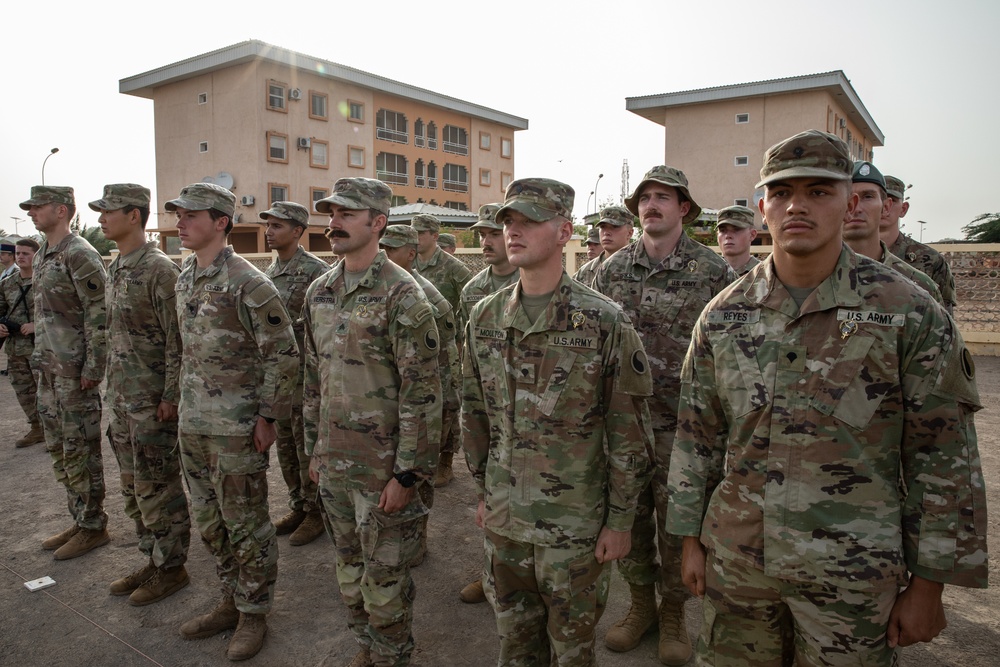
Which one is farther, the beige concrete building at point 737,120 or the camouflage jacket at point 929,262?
the beige concrete building at point 737,120

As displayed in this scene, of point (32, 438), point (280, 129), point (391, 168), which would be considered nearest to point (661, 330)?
point (32, 438)

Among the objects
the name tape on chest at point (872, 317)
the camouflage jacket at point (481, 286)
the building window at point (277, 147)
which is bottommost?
the name tape on chest at point (872, 317)

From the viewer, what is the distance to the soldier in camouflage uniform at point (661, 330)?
138 inches

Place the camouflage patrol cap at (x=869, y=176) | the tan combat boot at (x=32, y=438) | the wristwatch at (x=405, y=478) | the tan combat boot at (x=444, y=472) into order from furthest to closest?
1. the tan combat boot at (x=32, y=438)
2. the tan combat boot at (x=444, y=472)
3. the camouflage patrol cap at (x=869, y=176)
4. the wristwatch at (x=405, y=478)

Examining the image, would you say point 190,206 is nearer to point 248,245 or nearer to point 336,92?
point 248,245

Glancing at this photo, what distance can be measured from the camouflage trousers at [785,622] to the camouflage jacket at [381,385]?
1.49 m

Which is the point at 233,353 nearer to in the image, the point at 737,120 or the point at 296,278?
the point at 296,278

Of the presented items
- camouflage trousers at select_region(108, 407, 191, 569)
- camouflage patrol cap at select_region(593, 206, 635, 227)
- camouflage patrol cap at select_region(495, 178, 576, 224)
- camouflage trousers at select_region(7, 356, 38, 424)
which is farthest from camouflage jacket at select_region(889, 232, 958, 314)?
camouflage trousers at select_region(7, 356, 38, 424)

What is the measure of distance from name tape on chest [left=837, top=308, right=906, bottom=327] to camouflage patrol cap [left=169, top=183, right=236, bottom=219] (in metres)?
3.30

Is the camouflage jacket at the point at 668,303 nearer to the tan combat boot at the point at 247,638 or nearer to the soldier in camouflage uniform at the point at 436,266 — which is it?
the tan combat boot at the point at 247,638

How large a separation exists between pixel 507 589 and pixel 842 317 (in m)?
1.66

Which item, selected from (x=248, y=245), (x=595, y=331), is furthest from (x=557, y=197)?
(x=248, y=245)

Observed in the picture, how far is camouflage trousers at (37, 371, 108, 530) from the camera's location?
16.0 ft

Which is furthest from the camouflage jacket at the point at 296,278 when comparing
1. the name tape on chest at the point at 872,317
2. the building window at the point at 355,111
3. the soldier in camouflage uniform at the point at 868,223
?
the building window at the point at 355,111
